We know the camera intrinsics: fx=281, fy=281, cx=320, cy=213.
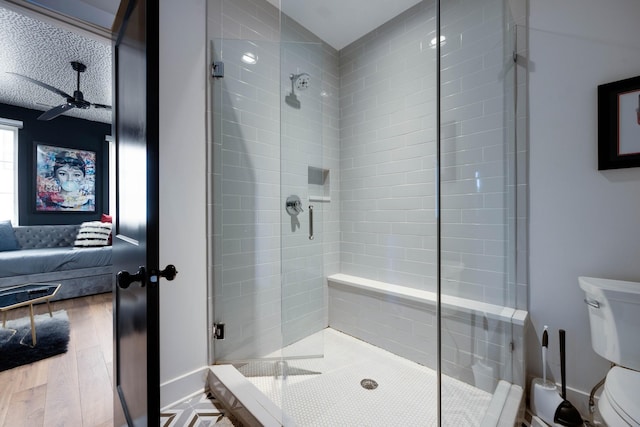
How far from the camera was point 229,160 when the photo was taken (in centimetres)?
188

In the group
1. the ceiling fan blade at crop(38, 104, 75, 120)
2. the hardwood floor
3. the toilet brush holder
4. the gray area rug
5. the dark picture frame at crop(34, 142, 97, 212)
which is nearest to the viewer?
the toilet brush holder

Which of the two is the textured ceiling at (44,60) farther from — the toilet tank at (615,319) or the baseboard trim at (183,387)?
the toilet tank at (615,319)

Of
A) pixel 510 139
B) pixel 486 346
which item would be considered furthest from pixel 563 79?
pixel 486 346

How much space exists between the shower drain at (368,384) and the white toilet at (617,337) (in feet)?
3.36

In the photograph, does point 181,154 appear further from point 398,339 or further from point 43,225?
point 43,225

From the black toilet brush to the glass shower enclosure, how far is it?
174 millimetres

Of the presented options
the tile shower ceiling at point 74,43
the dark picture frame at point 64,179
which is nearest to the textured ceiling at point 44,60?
the tile shower ceiling at point 74,43

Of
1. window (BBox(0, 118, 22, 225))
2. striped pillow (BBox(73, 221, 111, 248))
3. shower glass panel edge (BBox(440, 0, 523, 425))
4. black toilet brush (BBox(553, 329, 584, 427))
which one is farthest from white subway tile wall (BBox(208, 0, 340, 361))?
window (BBox(0, 118, 22, 225))

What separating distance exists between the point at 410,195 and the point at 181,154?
5.37 ft

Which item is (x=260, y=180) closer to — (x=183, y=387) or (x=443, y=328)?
(x=183, y=387)

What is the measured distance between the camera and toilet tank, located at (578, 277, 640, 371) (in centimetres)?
117

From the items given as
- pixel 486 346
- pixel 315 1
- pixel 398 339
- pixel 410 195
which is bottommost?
pixel 398 339

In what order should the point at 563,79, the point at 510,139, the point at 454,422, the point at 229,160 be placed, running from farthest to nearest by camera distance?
the point at 229,160, the point at 510,139, the point at 563,79, the point at 454,422

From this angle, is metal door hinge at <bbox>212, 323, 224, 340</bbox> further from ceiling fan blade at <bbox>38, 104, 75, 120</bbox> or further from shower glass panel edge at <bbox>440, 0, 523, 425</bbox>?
ceiling fan blade at <bbox>38, 104, 75, 120</bbox>
